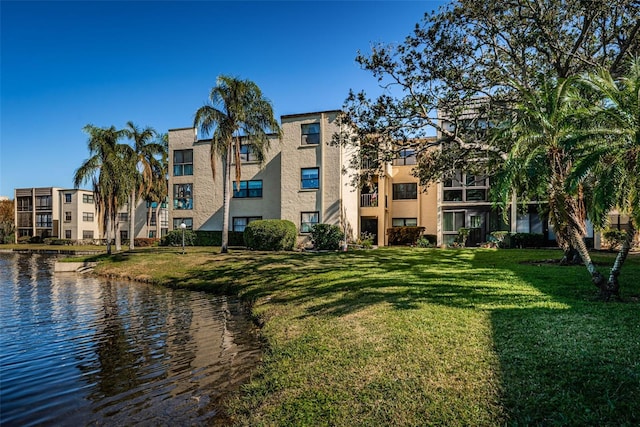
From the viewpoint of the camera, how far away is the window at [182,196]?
1340 inches

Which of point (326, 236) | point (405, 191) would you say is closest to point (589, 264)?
point (326, 236)

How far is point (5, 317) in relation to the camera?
11.6 m

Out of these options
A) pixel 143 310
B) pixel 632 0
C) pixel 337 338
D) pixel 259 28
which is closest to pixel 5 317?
pixel 143 310

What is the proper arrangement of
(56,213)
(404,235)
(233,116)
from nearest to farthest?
(233,116) < (404,235) < (56,213)

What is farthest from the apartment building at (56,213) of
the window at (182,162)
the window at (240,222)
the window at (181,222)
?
the window at (240,222)

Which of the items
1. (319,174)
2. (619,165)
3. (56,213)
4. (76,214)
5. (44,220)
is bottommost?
(44,220)

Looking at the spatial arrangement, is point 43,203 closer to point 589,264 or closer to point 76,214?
point 76,214

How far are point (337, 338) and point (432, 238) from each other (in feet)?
85.6

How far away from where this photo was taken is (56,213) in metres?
61.9

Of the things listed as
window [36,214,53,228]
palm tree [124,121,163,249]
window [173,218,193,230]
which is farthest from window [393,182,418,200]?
window [36,214,53,228]

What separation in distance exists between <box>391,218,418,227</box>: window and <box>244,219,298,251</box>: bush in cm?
1128

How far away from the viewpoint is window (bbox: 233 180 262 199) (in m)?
31.7

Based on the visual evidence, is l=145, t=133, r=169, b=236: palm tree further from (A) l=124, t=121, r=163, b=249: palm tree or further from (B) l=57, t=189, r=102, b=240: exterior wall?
(B) l=57, t=189, r=102, b=240: exterior wall

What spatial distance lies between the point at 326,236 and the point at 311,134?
778 cm
